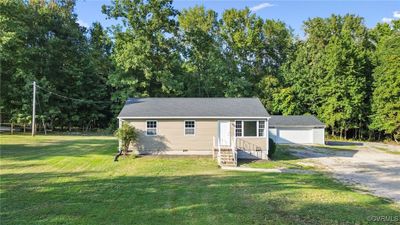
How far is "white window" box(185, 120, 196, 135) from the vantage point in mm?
21031

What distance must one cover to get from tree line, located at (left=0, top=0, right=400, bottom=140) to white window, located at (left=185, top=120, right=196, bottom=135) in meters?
17.7

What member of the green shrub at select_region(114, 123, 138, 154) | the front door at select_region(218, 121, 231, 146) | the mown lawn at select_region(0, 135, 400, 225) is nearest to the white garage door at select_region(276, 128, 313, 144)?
the front door at select_region(218, 121, 231, 146)

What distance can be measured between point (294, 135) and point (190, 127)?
1614 cm

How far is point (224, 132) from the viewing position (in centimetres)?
2108

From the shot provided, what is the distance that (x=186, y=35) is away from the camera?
43219mm

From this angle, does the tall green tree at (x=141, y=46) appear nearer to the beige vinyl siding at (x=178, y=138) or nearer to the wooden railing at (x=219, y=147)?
the beige vinyl siding at (x=178, y=138)

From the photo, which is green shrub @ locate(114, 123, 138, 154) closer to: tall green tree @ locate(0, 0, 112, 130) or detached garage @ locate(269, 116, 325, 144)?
detached garage @ locate(269, 116, 325, 144)

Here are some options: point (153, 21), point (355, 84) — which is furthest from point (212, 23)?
point (355, 84)

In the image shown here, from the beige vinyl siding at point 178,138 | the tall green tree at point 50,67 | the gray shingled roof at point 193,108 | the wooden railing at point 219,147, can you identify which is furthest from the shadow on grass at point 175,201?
the tall green tree at point 50,67

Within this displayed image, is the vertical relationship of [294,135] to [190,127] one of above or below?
below

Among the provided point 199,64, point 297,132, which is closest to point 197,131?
point 297,132

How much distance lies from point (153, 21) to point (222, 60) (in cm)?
1085

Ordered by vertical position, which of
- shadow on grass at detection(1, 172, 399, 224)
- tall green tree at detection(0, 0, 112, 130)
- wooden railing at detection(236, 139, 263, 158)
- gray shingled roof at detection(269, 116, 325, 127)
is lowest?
shadow on grass at detection(1, 172, 399, 224)

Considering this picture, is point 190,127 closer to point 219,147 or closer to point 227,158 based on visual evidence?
point 219,147
